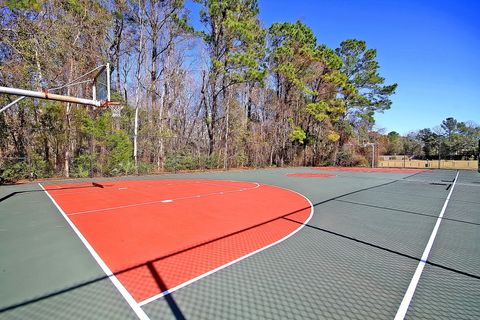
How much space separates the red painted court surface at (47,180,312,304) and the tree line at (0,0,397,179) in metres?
6.25

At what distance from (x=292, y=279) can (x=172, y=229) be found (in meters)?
2.60

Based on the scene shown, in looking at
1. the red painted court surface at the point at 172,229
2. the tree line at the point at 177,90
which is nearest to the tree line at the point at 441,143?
the tree line at the point at 177,90

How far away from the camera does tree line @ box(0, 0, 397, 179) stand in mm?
12125

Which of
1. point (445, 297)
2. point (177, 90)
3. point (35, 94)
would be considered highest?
point (177, 90)

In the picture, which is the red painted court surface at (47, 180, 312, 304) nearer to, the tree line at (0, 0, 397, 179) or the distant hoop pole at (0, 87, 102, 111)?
the distant hoop pole at (0, 87, 102, 111)

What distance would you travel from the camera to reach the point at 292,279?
9.75 feet

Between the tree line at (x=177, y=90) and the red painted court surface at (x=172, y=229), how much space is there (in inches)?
246

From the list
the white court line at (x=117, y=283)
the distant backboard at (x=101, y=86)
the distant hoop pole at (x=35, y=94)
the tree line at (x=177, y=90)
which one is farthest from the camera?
the tree line at (x=177, y=90)

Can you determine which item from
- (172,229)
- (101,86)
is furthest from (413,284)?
(101,86)

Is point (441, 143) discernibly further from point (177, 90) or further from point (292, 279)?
point (292, 279)

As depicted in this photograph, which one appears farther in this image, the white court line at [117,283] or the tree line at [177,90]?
the tree line at [177,90]

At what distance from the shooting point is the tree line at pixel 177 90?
12.1m

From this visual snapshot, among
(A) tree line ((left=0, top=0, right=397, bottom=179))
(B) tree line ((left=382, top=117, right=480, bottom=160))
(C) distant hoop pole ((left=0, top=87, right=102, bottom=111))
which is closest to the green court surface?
(C) distant hoop pole ((left=0, top=87, right=102, bottom=111))

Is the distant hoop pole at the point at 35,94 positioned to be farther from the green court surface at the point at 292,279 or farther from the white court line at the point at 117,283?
the white court line at the point at 117,283
